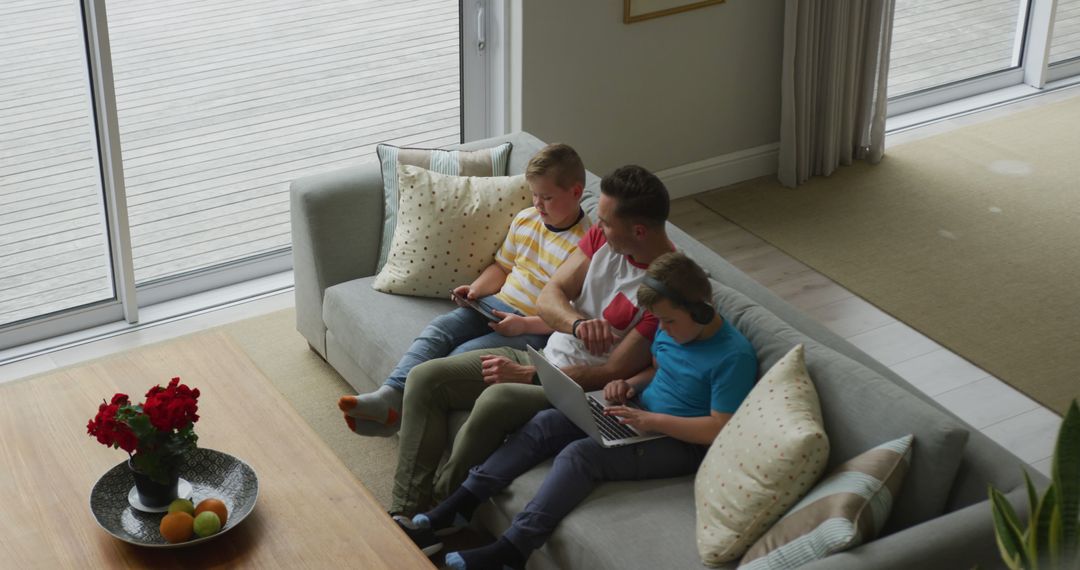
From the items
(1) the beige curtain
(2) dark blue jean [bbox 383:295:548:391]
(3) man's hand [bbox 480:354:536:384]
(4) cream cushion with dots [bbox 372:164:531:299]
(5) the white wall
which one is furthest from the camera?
(1) the beige curtain

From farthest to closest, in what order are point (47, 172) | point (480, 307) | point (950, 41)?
point (950, 41)
point (47, 172)
point (480, 307)

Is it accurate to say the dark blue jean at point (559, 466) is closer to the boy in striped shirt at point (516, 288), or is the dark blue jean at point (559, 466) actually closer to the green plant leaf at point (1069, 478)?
the boy in striped shirt at point (516, 288)

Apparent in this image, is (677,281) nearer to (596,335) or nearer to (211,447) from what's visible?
(596,335)

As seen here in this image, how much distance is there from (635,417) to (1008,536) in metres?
0.97

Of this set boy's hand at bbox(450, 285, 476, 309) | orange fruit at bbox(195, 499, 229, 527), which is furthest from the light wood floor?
Answer: orange fruit at bbox(195, 499, 229, 527)

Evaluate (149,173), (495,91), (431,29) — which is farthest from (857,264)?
(149,173)

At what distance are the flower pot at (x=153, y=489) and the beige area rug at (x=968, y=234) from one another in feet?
8.78

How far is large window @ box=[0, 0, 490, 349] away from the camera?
3.96 metres

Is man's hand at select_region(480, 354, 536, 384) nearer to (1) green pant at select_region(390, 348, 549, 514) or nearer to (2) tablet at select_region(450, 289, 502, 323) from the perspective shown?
(1) green pant at select_region(390, 348, 549, 514)

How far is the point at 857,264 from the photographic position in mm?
4684

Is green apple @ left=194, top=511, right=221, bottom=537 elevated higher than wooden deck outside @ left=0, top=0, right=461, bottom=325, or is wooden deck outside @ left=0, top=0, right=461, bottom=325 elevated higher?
wooden deck outside @ left=0, top=0, right=461, bottom=325

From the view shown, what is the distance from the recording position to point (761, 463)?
2.52 metres

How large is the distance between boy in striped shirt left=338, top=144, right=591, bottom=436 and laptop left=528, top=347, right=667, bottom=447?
36cm

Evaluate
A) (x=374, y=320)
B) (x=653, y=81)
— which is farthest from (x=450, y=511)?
(x=653, y=81)
